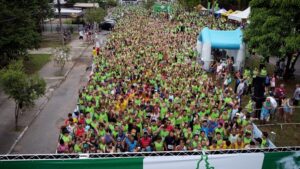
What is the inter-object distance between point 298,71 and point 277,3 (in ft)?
25.5

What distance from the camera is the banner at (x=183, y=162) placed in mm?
7416

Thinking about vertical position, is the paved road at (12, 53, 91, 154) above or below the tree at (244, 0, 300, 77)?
below

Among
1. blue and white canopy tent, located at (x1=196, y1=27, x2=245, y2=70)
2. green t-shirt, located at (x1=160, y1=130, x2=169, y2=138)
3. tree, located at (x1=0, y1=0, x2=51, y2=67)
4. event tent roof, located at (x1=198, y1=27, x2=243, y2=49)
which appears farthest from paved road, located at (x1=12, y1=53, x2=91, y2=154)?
event tent roof, located at (x1=198, y1=27, x2=243, y2=49)

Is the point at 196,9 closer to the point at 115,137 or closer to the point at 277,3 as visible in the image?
the point at 277,3

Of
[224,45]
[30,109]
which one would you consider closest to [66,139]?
[30,109]

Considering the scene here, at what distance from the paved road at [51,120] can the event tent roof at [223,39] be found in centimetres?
825

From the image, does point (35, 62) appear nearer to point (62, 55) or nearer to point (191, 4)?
point (62, 55)

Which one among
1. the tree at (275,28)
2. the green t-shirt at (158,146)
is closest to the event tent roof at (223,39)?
the tree at (275,28)

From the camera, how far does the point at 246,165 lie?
Result: 7941 mm

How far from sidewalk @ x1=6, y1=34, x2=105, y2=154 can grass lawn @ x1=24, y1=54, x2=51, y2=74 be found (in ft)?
8.34

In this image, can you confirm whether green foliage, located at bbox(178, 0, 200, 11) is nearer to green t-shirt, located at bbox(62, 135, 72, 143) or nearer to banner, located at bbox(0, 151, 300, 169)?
green t-shirt, located at bbox(62, 135, 72, 143)

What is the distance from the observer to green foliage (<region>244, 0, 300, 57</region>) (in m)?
19.6

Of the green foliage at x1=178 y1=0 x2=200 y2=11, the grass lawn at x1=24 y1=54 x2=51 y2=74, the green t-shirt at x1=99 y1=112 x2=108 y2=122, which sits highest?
the green foliage at x1=178 y1=0 x2=200 y2=11

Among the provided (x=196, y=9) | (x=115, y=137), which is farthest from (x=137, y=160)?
(x=196, y=9)
